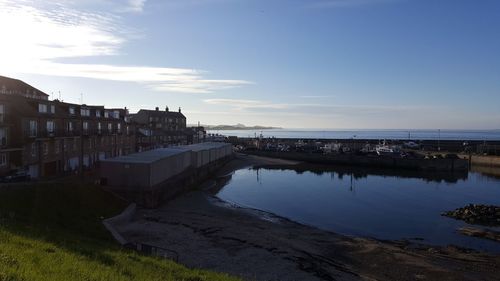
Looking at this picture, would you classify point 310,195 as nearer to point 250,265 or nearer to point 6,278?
point 250,265

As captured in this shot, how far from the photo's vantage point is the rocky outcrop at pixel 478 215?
141 ft

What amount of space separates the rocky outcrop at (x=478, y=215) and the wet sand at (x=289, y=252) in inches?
502

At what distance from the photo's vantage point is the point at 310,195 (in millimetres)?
59969

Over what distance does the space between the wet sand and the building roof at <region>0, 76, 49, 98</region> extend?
31.4 meters

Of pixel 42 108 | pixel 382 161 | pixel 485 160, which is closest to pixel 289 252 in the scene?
pixel 42 108

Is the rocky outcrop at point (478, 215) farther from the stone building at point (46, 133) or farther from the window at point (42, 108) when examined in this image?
the window at point (42, 108)

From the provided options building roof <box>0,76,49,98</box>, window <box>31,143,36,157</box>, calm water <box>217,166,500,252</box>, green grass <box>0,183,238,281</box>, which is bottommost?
calm water <box>217,166,500,252</box>

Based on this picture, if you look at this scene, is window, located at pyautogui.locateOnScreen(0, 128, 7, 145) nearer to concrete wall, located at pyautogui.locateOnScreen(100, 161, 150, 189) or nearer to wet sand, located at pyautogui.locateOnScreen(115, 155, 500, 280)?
concrete wall, located at pyautogui.locateOnScreen(100, 161, 150, 189)

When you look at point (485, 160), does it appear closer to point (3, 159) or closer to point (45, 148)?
point (45, 148)

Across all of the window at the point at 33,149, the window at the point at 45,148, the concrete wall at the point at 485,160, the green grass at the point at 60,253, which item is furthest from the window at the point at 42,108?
the concrete wall at the point at 485,160

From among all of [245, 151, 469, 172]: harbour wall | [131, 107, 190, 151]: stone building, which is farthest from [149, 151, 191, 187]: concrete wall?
[245, 151, 469, 172]: harbour wall

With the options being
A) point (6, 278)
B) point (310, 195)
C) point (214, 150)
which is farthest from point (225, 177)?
point (6, 278)

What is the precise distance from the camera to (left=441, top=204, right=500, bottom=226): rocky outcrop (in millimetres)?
42969

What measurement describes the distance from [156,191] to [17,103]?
17081 millimetres
